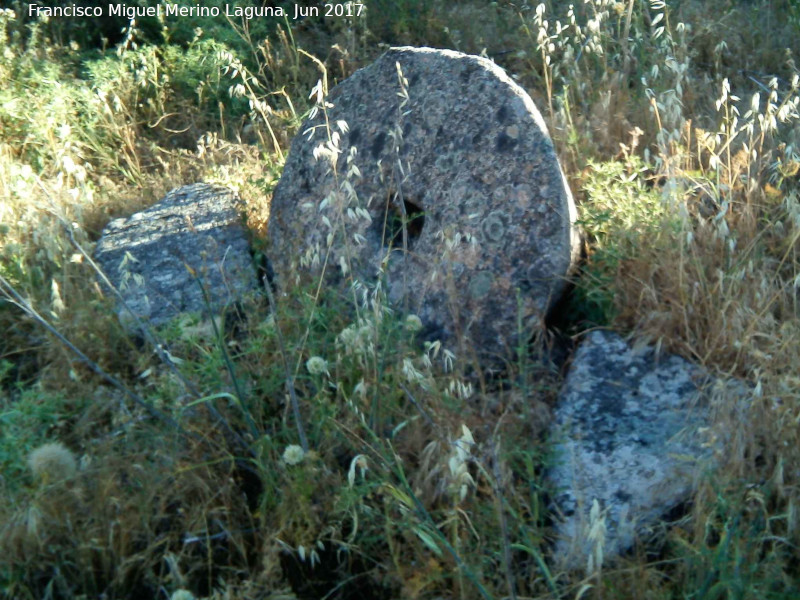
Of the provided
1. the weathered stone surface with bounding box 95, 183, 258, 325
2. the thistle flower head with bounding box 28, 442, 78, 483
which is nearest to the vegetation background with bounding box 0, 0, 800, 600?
the thistle flower head with bounding box 28, 442, 78, 483

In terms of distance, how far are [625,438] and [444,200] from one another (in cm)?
113

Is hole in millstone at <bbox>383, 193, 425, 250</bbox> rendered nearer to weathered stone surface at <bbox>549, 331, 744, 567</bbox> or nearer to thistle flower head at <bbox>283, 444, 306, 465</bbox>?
weathered stone surface at <bbox>549, 331, 744, 567</bbox>

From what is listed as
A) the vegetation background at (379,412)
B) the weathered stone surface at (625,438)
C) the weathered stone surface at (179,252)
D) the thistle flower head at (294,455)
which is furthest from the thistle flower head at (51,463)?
the weathered stone surface at (625,438)

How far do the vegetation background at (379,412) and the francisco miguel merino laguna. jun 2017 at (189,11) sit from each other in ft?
3.71

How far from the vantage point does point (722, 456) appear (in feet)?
8.24

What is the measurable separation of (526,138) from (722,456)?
136 centimetres

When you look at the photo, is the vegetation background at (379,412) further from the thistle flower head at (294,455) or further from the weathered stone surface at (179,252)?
the weathered stone surface at (179,252)

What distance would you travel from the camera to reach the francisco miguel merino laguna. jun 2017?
5.34 metres

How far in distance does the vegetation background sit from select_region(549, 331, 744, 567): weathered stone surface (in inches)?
→ 2.4

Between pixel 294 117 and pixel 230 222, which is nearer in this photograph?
pixel 230 222

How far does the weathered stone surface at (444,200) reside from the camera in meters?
3.19

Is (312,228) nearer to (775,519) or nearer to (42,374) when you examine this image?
(42,374)

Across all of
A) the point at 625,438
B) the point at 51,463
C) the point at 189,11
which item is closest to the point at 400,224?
the point at 625,438

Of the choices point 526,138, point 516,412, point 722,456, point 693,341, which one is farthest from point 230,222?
point 722,456
